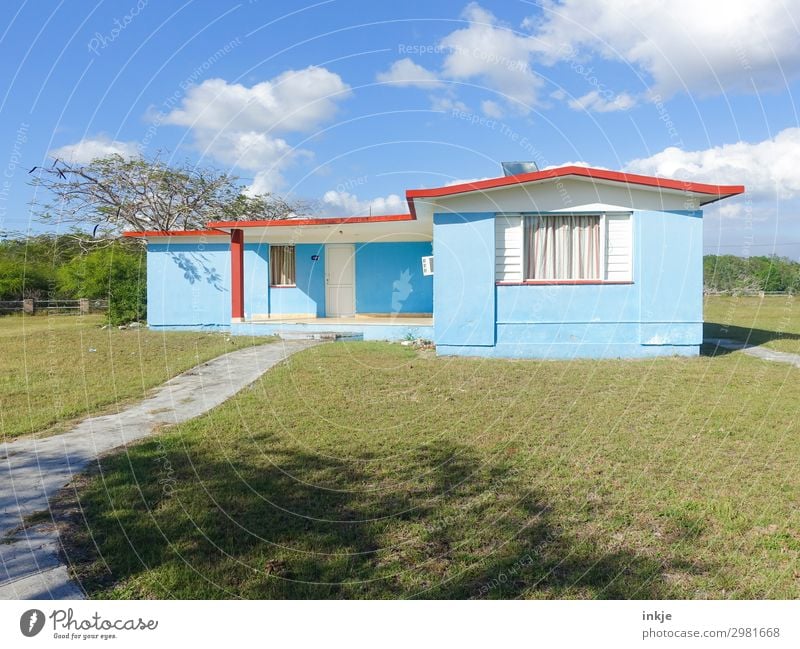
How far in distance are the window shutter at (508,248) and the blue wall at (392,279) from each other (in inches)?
261

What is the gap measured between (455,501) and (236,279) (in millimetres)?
12647

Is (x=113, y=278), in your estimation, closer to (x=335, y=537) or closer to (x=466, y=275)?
(x=466, y=275)

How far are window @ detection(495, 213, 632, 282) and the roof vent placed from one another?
1.50m

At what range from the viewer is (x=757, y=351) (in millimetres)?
12109

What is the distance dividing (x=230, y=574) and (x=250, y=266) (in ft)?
50.5

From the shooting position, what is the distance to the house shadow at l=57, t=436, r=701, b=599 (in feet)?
10.2

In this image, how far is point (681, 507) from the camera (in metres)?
4.07

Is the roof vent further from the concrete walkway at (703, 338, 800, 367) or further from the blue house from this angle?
the concrete walkway at (703, 338, 800, 367)

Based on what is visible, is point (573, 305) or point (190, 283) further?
point (190, 283)

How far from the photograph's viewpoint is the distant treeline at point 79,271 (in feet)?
62.3

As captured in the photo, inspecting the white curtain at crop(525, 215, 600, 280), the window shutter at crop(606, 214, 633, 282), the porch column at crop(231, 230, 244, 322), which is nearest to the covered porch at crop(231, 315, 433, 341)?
the porch column at crop(231, 230, 244, 322)

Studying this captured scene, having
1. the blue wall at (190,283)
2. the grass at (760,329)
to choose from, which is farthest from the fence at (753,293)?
the blue wall at (190,283)

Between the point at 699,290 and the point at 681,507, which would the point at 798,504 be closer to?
the point at 681,507

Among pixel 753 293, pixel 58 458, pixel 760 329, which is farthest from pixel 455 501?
pixel 753 293
